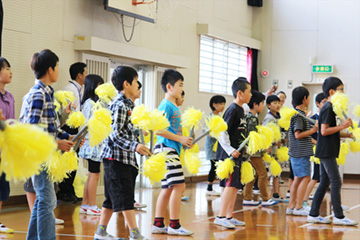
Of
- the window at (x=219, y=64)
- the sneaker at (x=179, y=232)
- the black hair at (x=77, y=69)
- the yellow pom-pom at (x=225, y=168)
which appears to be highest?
the window at (x=219, y=64)

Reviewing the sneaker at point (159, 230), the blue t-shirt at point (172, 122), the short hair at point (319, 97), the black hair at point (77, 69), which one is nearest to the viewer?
the blue t-shirt at point (172, 122)

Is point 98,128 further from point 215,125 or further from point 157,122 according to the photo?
point 215,125

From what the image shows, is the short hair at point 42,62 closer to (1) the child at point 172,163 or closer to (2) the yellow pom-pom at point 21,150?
(2) the yellow pom-pom at point 21,150

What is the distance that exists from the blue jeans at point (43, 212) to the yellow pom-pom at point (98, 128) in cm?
39

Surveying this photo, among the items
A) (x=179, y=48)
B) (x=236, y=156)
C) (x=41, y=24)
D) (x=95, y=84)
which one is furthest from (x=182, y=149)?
(x=179, y=48)

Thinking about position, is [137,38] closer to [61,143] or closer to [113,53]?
[113,53]

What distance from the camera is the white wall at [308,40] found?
1213 centimetres

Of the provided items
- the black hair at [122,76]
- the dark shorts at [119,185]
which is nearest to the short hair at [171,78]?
the black hair at [122,76]

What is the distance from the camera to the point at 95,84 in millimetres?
5996

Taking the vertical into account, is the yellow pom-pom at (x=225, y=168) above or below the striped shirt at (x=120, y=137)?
below

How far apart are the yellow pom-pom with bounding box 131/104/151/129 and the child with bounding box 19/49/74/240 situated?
0.71m

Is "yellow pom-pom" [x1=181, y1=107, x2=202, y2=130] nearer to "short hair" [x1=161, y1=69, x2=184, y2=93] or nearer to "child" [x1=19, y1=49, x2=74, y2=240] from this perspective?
"short hair" [x1=161, y1=69, x2=184, y2=93]

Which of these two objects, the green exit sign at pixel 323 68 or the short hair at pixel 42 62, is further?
the green exit sign at pixel 323 68

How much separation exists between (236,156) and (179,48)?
17.1 ft
